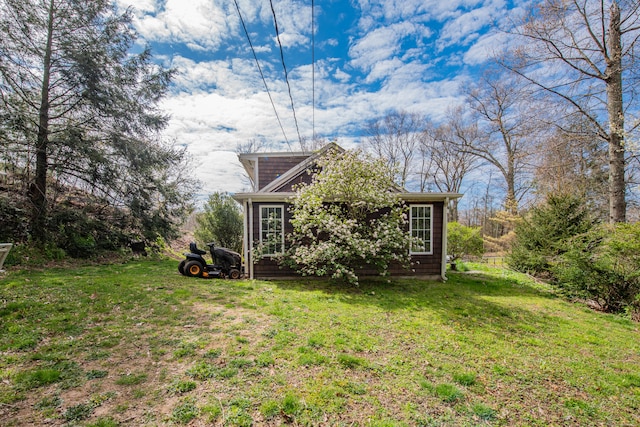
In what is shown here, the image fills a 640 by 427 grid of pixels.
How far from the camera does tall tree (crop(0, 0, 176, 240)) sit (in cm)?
826

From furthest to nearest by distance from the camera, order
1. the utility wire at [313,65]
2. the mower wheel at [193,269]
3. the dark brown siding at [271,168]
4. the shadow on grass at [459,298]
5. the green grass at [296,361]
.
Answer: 1. the dark brown siding at [271,168]
2. the mower wheel at [193,269]
3. the shadow on grass at [459,298]
4. the utility wire at [313,65]
5. the green grass at [296,361]

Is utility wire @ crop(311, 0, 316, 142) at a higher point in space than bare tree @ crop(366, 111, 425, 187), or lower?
lower

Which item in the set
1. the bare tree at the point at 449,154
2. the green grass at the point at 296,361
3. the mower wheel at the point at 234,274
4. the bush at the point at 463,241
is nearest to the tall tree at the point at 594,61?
the bush at the point at 463,241

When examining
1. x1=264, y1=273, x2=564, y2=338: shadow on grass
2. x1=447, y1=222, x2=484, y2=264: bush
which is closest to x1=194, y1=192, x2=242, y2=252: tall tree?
x1=264, y1=273, x2=564, y2=338: shadow on grass

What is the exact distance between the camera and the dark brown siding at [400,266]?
816 centimetres

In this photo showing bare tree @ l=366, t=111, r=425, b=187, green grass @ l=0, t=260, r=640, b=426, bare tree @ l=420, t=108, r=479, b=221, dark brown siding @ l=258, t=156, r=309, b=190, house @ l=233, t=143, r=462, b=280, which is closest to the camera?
green grass @ l=0, t=260, r=640, b=426

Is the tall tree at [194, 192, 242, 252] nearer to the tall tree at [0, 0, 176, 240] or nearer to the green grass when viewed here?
the tall tree at [0, 0, 176, 240]

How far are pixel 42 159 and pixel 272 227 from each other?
8224 mm

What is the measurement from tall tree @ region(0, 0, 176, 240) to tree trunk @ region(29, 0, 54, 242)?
0.08 feet

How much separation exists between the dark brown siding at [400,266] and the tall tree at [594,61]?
5311mm

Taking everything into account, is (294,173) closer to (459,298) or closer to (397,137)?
(459,298)

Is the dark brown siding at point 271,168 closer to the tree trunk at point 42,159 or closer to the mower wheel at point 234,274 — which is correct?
the mower wheel at point 234,274

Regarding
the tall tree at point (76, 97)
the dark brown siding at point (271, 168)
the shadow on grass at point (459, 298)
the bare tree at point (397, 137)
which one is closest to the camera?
the shadow on grass at point (459, 298)

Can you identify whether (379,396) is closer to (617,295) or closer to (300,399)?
(300,399)
